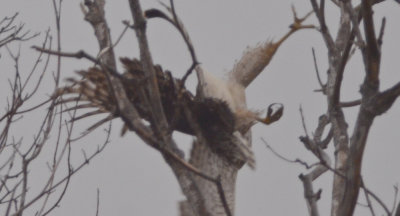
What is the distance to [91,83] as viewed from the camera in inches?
129

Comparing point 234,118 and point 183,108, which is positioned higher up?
point 234,118

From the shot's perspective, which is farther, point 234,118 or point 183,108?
point 234,118

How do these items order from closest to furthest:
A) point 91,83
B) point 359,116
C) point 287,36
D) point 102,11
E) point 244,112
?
point 359,116, point 102,11, point 91,83, point 244,112, point 287,36

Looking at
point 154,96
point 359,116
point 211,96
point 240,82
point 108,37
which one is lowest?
point 359,116

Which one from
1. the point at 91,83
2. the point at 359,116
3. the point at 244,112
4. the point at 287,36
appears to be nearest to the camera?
the point at 359,116

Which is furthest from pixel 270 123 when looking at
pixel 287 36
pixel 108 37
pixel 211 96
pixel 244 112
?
pixel 108 37

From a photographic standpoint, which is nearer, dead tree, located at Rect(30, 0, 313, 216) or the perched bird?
dead tree, located at Rect(30, 0, 313, 216)

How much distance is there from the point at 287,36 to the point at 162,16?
1423mm

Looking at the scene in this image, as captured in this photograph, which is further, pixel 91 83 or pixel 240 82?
pixel 240 82

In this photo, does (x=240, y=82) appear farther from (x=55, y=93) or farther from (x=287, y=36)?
(x=55, y=93)

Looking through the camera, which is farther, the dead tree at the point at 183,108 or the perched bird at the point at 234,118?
the perched bird at the point at 234,118

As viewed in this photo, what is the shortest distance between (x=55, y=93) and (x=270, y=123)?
3.52 feet

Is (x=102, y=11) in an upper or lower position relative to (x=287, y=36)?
lower

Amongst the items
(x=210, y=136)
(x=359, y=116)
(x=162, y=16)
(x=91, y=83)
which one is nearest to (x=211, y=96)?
(x=210, y=136)
